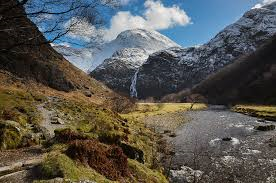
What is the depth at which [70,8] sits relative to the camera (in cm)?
1225

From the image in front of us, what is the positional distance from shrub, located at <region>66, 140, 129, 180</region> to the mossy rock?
20.3 feet

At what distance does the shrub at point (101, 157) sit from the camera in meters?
14.9

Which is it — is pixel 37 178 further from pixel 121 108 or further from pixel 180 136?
pixel 121 108

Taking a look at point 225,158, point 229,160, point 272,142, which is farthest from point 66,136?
point 272,142

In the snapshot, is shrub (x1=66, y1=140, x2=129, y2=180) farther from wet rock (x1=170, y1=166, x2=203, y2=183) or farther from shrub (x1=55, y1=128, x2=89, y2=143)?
wet rock (x1=170, y1=166, x2=203, y2=183)

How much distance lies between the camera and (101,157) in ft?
51.1

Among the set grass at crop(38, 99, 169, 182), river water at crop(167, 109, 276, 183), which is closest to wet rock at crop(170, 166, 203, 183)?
river water at crop(167, 109, 276, 183)

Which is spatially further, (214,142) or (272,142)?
(214,142)

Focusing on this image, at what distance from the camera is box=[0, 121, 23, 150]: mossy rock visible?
64.1ft

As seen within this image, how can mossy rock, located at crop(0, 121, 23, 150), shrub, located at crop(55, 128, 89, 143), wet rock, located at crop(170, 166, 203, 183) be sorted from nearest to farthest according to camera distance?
shrub, located at crop(55, 128, 89, 143)
mossy rock, located at crop(0, 121, 23, 150)
wet rock, located at crop(170, 166, 203, 183)

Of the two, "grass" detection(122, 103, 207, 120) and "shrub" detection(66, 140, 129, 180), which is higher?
"shrub" detection(66, 140, 129, 180)

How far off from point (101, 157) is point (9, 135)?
25.6 feet

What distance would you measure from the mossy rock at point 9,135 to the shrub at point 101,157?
6195mm

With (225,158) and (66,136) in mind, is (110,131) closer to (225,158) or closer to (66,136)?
(66,136)
